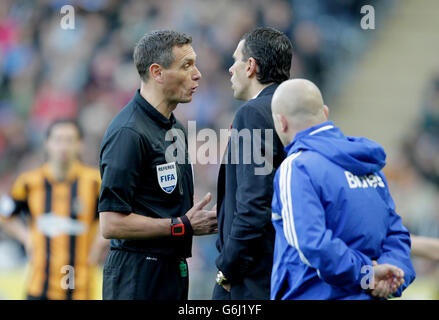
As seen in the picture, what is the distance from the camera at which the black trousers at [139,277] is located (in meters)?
3.42

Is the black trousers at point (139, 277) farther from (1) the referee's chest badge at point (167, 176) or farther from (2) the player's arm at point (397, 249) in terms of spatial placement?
(2) the player's arm at point (397, 249)

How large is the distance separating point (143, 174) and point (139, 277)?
52 centimetres

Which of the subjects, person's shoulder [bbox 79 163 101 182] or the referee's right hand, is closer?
the referee's right hand

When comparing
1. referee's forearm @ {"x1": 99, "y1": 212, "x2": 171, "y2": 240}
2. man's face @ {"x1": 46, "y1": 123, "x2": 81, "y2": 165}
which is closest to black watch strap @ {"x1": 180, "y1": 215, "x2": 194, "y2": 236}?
referee's forearm @ {"x1": 99, "y1": 212, "x2": 171, "y2": 240}

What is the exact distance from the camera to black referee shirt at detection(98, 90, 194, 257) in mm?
3326

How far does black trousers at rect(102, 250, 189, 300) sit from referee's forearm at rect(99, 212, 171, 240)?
0.49 feet

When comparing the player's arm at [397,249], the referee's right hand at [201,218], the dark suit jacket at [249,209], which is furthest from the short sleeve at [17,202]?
the player's arm at [397,249]

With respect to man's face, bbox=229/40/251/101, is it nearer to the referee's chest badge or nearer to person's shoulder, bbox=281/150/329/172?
the referee's chest badge

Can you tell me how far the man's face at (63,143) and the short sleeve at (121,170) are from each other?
2024mm

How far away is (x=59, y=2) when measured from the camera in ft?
31.4

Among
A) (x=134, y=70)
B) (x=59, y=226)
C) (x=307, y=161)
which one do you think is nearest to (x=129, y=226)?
(x=307, y=161)

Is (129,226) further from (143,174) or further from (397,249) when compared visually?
(397,249)

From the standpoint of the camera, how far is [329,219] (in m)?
2.64
